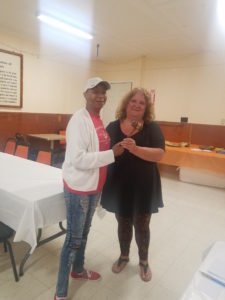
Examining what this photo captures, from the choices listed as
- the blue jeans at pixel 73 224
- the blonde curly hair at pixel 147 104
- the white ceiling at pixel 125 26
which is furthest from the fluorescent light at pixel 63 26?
the blue jeans at pixel 73 224

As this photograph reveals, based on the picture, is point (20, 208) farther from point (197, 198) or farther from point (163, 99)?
point (163, 99)

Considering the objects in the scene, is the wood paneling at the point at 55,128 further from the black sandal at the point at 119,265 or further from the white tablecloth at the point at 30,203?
the black sandal at the point at 119,265

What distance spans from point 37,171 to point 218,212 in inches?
102

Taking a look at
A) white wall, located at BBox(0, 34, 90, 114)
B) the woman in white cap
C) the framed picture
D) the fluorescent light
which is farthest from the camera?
white wall, located at BBox(0, 34, 90, 114)

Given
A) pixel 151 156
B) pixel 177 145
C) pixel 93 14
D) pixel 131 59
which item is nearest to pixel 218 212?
pixel 177 145

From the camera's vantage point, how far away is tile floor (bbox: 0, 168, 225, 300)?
1.74m

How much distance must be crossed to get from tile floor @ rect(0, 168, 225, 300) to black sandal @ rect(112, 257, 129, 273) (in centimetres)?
4

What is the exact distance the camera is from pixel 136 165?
5.61 feet

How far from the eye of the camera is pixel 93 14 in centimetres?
350

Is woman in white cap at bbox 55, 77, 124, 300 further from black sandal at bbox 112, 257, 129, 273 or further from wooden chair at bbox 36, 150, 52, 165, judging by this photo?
wooden chair at bbox 36, 150, 52, 165

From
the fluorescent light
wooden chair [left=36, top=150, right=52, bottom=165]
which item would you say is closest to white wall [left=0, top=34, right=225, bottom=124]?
the fluorescent light

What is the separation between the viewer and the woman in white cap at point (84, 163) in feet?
4.50

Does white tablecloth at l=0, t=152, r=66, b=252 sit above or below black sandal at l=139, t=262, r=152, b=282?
above

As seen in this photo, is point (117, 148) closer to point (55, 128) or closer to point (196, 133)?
point (196, 133)
